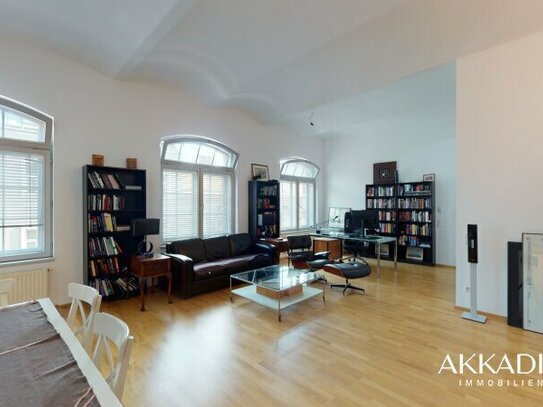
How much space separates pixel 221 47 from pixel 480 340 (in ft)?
15.2

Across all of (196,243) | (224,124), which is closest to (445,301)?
(196,243)

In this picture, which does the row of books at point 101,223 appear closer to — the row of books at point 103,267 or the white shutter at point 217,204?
the row of books at point 103,267

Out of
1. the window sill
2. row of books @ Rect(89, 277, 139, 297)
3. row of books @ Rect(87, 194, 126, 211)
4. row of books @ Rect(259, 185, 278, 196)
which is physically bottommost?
row of books @ Rect(89, 277, 139, 297)

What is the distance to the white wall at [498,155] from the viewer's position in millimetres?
3154

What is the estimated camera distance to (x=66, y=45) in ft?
11.7

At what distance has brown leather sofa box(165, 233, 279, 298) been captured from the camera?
4180 mm

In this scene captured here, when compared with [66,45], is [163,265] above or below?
below

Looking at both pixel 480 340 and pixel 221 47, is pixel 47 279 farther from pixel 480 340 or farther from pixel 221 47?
pixel 480 340

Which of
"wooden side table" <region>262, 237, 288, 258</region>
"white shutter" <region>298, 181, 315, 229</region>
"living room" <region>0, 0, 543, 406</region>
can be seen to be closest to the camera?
"living room" <region>0, 0, 543, 406</region>

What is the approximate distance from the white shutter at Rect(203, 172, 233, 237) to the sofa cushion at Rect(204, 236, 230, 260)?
0.47 metres

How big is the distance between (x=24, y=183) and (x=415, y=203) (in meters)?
7.05

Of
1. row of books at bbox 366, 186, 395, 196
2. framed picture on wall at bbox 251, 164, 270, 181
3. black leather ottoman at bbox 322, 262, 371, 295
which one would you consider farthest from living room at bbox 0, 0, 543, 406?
row of books at bbox 366, 186, 395, 196

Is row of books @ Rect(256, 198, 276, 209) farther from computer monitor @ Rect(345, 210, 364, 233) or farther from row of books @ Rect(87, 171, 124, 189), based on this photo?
row of books @ Rect(87, 171, 124, 189)

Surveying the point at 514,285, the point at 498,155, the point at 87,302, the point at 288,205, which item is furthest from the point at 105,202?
the point at 514,285
